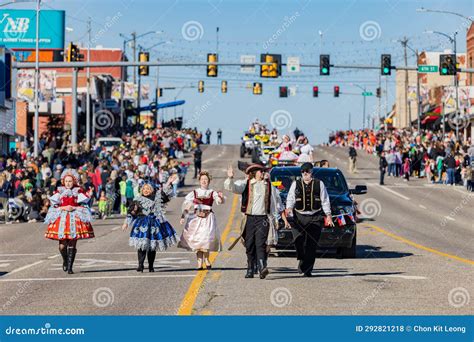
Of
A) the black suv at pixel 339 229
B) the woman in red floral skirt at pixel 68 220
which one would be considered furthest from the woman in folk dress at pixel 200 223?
the black suv at pixel 339 229

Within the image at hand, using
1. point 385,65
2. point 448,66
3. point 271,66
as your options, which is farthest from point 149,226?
point 385,65

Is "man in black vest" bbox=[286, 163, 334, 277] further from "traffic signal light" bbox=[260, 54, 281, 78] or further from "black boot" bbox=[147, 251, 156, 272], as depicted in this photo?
"traffic signal light" bbox=[260, 54, 281, 78]

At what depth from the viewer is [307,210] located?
18.1 m

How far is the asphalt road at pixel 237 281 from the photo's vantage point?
13680 mm

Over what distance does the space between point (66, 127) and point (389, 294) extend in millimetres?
71818

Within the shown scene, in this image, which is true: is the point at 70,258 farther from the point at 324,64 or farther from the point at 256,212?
the point at 324,64

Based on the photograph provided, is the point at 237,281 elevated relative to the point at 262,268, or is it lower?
lower

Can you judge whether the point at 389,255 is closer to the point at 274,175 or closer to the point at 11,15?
the point at 274,175

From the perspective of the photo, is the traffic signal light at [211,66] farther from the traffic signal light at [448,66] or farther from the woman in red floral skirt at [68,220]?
the woman in red floral skirt at [68,220]

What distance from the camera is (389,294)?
49.5 feet

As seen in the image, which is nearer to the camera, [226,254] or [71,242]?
[71,242]

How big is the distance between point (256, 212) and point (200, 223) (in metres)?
1.43
